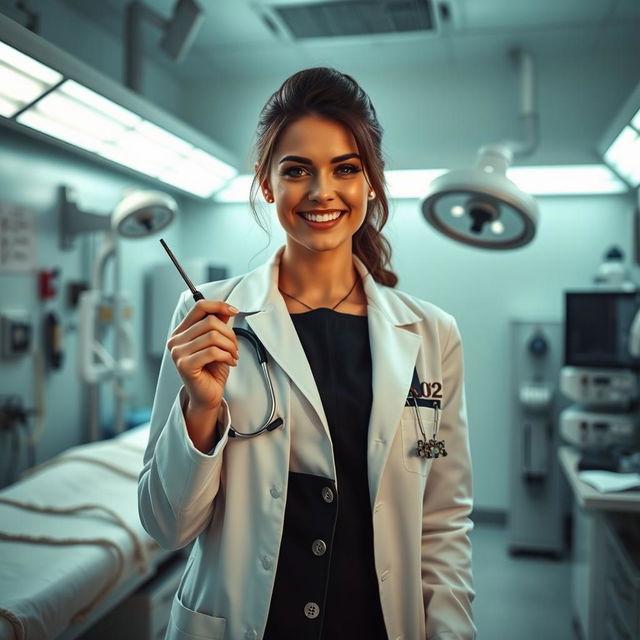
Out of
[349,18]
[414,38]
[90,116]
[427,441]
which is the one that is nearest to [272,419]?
[427,441]

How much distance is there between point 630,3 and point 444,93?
3.94 feet

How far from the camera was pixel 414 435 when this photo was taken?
49.1 inches

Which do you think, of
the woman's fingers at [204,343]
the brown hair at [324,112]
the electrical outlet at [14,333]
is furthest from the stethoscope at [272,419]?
the electrical outlet at [14,333]

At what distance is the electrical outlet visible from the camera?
280 centimetres

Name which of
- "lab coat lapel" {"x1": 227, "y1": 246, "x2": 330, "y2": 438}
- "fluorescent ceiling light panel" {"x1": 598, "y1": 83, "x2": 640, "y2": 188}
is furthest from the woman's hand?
"fluorescent ceiling light panel" {"x1": 598, "y1": 83, "x2": 640, "y2": 188}

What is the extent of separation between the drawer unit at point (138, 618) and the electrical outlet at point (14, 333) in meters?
1.14

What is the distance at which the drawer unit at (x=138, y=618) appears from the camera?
246cm

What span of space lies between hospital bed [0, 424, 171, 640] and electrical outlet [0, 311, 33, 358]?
0.51 m

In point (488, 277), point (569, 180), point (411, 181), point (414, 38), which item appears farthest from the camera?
point (488, 277)

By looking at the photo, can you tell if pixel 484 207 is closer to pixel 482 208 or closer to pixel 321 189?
pixel 482 208

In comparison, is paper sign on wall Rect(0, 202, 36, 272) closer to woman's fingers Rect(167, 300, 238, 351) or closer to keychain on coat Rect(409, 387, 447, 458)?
woman's fingers Rect(167, 300, 238, 351)

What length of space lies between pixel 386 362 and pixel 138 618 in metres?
1.78

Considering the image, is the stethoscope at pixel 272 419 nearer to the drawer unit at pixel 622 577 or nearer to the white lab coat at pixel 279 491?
the white lab coat at pixel 279 491

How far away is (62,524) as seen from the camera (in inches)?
88.8
